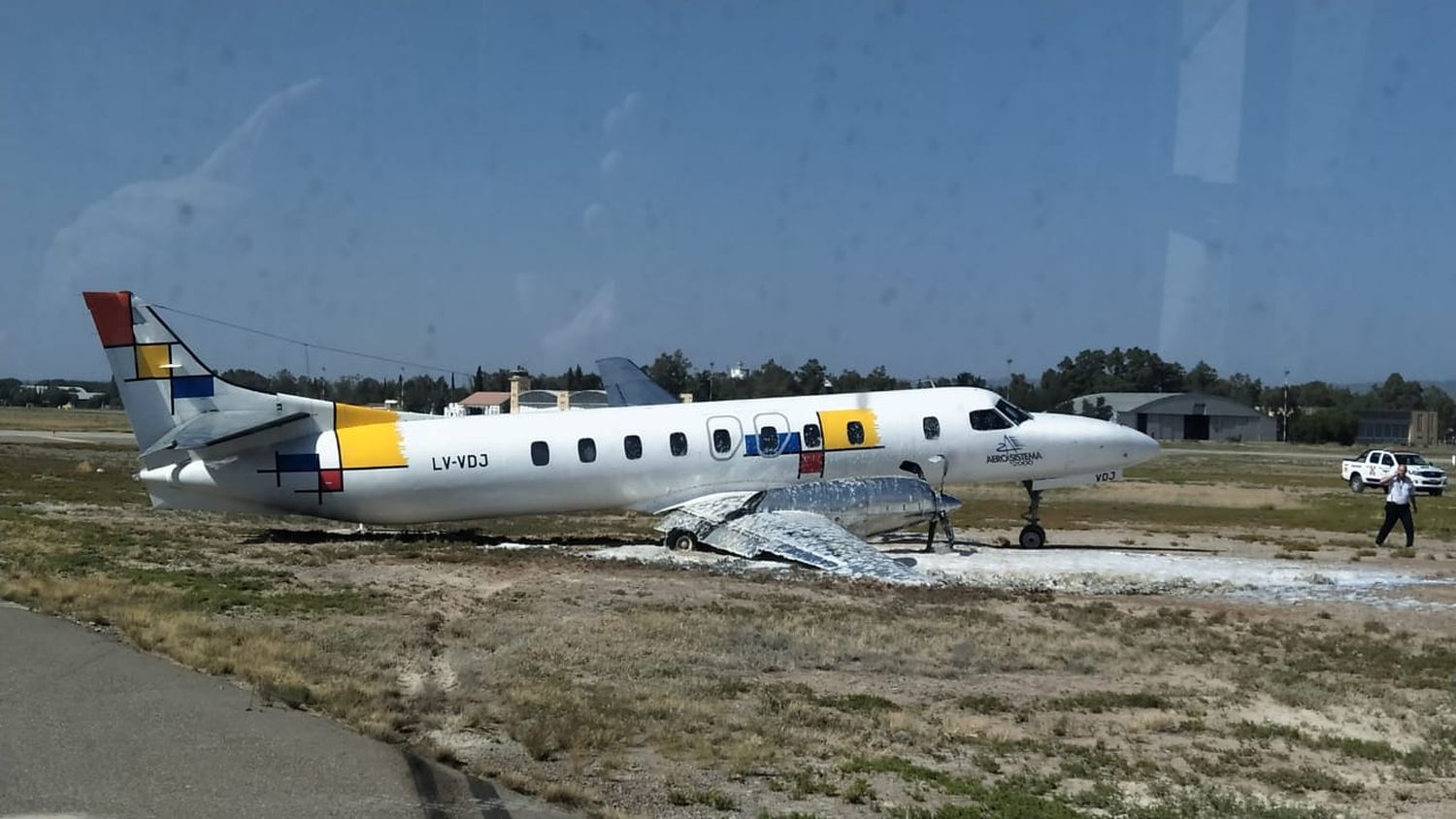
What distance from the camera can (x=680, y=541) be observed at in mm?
23750

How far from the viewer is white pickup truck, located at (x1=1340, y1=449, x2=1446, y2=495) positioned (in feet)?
169

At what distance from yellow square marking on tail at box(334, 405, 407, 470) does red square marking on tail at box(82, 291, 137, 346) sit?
394 centimetres

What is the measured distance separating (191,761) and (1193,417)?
365 feet

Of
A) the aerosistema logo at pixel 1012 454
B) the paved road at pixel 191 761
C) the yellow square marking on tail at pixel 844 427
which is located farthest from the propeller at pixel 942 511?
the paved road at pixel 191 761

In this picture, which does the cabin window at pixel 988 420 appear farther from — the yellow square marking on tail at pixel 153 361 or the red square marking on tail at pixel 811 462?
the yellow square marking on tail at pixel 153 361

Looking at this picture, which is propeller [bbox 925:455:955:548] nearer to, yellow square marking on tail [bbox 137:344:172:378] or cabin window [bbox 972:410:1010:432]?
cabin window [bbox 972:410:1010:432]

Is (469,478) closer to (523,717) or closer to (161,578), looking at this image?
(161,578)

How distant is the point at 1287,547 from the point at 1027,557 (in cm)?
685

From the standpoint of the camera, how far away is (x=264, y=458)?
901 inches

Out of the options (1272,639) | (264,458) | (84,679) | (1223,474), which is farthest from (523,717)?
(1223,474)

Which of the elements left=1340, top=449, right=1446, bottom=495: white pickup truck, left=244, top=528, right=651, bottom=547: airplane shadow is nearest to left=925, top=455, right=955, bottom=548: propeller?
left=244, top=528, right=651, bottom=547: airplane shadow

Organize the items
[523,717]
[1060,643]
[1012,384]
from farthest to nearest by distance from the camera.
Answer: [1012,384] → [1060,643] → [523,717]

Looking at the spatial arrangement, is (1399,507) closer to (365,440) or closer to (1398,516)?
(1398,516)

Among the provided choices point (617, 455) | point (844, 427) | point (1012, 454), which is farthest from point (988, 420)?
point (617, 455)
